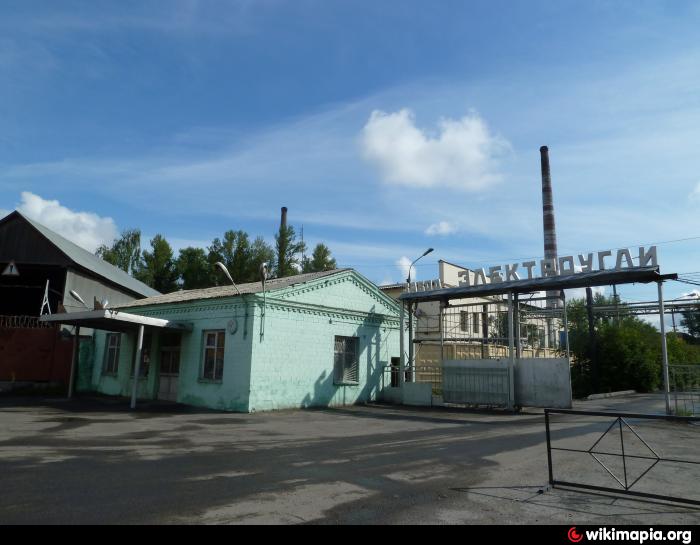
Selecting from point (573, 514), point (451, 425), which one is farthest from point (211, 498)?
point (451, 425)

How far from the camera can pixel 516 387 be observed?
60.3ft

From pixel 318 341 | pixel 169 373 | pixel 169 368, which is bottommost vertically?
pixel 169 373

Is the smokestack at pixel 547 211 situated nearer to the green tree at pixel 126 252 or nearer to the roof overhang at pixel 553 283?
the roof overhang at pixel 553 283

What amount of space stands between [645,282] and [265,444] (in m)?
13.3

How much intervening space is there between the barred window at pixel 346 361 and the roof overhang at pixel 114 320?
5.85m

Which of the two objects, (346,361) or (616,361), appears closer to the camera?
(346,361)

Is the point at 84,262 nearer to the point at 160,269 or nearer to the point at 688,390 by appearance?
the point at 160,269

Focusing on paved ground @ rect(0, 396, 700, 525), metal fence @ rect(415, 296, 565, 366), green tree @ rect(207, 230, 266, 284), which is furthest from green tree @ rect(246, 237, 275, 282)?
paved ground @ rect(0, 396, 700, 525)

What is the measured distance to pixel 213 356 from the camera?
18.2 meters

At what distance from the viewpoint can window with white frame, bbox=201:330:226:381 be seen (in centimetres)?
1784

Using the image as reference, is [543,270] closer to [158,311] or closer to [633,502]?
[633,502]

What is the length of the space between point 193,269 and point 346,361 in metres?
33.1
